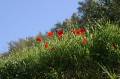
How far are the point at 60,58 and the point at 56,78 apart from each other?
1.52ft

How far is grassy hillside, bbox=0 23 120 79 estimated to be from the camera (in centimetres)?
A: 903

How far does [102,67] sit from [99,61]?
51 centimetres

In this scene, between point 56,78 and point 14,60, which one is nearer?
point 56,78

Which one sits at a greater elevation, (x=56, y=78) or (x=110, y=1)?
(x=110, y=1)

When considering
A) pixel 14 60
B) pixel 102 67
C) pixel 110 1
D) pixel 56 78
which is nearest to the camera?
pixel 102 67

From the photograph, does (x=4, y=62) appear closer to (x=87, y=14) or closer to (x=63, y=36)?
(x=63, y=36)

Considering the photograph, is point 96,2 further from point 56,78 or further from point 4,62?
point 56,78

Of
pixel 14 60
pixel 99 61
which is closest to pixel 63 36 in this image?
pixel 14 60

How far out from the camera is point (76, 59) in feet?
30.6

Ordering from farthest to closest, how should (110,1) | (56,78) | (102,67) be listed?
(110,1) < (56,78) < (102,67)

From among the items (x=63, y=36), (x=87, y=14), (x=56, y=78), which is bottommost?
(x=56, y=78)

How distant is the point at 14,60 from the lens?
10945 millimetres

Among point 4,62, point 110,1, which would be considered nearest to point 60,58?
point 4,62

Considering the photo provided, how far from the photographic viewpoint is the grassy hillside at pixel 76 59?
356 inches
